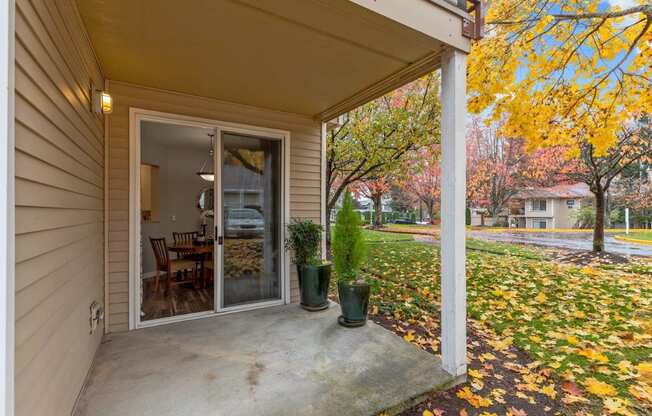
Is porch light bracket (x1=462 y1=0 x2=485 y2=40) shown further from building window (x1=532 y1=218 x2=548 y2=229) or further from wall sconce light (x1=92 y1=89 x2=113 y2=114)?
building window (x1=532 y1=218 x2=548 y2=229)

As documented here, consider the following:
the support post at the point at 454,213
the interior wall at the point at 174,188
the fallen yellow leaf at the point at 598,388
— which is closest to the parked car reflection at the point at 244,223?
the support post at the point at 454,213

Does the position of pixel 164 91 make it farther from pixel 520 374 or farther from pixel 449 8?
pixel 520 374

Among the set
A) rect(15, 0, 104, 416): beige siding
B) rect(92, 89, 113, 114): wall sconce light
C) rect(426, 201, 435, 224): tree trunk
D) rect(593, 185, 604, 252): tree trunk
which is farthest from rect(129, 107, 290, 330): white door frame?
rect(426, 201, 435, 224): tree trunk

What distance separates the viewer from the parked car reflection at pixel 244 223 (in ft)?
12.2

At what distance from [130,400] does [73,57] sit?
7.56ft

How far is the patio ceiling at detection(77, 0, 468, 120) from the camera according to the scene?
2.03 meters

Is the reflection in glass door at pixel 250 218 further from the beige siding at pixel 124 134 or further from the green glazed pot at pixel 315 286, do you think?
the green glazed pot at pixel 315 286

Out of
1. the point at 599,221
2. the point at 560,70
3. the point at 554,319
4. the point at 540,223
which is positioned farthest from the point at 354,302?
the point at 540,223

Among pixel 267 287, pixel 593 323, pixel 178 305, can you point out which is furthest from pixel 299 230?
pixel 593 323

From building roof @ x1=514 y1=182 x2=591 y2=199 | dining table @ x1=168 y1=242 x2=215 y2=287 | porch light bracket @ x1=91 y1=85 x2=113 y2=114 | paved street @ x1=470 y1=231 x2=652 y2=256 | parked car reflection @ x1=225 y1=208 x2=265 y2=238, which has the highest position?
building roof @ x1=514 y1=182 x2=591 y2=199

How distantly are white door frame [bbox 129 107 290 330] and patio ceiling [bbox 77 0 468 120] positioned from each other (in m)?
0.35

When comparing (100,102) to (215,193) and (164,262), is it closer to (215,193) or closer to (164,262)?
(215,193)

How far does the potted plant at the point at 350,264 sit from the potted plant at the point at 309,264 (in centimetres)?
45

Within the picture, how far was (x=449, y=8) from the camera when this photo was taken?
2322mm
